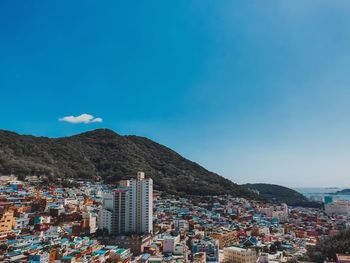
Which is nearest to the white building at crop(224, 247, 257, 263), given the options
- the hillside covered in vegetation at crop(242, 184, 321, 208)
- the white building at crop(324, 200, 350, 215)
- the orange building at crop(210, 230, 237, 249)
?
the orange building at crop(210, 230, 237, 249)

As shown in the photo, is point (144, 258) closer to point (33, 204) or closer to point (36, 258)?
point (36, 258)

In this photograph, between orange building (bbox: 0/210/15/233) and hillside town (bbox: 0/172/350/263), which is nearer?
hillside town (bbox: 0/172/350/263)

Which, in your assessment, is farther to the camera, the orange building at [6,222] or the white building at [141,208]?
the white building at [141,208]

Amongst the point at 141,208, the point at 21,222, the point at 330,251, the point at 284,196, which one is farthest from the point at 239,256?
the point at 284,196

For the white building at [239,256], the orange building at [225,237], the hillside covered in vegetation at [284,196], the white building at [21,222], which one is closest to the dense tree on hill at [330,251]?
the white building at [239,256]

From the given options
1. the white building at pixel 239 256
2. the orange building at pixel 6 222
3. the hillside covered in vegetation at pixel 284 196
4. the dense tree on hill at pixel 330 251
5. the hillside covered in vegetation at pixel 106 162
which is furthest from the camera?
the hillside covered in vegetation at pixel 284 196

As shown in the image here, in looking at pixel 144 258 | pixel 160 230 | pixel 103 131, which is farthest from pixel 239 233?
pixel 103 131

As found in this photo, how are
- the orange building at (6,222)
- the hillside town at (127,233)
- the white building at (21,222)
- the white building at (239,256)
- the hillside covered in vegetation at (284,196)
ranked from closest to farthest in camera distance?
the hillside town at (127,233) < the white building at (239,256) < the orange building at (6,222) < the white building at (21,222) < the hillside covered in vegetation at (284,196)

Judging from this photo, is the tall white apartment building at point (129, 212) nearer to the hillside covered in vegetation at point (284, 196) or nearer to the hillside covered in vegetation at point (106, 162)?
the hillside covered in vegetation at point (106, 162)

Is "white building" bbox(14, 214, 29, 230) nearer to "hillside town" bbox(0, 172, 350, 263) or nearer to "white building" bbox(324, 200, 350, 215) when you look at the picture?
"hillside town" bbox(0, 172, 350, 263)
